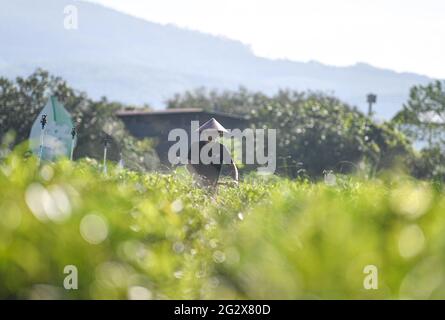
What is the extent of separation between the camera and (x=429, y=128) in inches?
2283

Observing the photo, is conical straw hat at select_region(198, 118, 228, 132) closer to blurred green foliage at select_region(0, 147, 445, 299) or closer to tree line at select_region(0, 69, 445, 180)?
blurred green foliage at select_region(0, 147, 445, 299)

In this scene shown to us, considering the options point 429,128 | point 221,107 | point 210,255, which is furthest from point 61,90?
point 210,255

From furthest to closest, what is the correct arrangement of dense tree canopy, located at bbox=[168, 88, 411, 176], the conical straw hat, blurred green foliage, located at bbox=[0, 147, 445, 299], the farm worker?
dense tree canopy, located at bbox=[168, 88, 411, 176], the conical straw hat, the farm worker, blurred green foliage, located at bbox=[0, 147, 445, 299]

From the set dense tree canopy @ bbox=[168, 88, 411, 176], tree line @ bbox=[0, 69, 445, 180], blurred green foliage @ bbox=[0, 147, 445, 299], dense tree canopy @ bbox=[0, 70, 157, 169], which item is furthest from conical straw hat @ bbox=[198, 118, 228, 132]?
dense tree canopy @ bbox=[0, 70, 157, 169]

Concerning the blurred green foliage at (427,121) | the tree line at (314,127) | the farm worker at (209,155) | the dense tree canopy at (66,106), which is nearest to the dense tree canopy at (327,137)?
the tree line at (314,127)

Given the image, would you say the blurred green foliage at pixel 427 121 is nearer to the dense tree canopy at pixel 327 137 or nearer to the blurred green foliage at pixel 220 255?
the dense tree canopy at pixel 327 137

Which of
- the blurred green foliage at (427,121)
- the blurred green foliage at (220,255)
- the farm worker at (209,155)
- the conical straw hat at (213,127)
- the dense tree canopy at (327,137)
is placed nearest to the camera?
the blurred green foliage at (220,255)

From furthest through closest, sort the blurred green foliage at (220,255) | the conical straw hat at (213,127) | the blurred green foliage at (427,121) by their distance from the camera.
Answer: the blurred green foliage at (427,121) < the conical straw hat at (213,127) < the blurred green foliage at (220,255)

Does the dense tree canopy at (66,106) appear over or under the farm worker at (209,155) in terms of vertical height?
over

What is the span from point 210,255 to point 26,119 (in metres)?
57.2

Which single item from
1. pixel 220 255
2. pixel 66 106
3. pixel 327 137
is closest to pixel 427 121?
pixel 327 137

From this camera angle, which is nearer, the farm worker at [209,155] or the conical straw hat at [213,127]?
the farm worker at [209,155]
